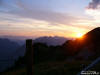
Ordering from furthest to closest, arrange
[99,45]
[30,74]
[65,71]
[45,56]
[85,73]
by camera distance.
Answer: [45,56] → [99,45] → [65,71] → [30,74] → [85,73]

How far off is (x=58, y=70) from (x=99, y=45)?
16.1m

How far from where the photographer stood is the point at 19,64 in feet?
98.2

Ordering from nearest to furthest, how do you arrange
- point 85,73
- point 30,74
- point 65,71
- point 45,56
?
1. point 85,73
2. point 30,74
3. point 65,71
4. point 45,56

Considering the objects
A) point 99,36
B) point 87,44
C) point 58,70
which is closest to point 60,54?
point 87,44

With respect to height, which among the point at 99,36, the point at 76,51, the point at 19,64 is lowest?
the point at 19,64

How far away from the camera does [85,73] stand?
5.34m

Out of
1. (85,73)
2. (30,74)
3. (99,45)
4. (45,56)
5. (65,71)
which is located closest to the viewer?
(85,73)

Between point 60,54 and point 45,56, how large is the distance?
247cm

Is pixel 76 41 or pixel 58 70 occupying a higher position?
pixel 76 41

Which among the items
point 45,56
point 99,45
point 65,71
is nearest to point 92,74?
point 65,71

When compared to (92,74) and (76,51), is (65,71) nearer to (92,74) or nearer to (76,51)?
(92,74)

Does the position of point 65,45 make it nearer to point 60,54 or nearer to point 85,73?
point 60,54

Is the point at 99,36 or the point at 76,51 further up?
the point at 99,36

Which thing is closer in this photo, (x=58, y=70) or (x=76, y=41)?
(x=58, y=70)
